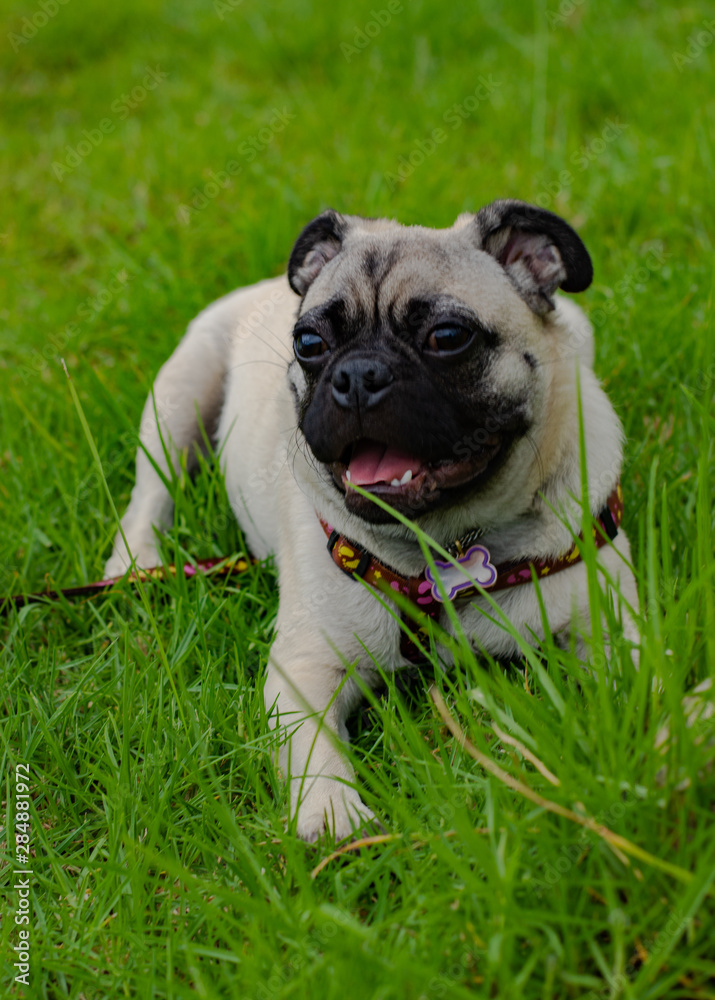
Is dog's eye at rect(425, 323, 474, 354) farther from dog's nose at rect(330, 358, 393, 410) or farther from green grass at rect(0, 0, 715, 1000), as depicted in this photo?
green grass at rect(0, 0, 715, 1000)

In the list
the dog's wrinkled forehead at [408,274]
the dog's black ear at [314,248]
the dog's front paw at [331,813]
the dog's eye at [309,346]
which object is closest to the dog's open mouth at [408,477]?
the dog's eye at [309,346]

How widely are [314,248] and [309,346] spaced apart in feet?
2.39

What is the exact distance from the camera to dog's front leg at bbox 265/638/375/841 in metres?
2.40

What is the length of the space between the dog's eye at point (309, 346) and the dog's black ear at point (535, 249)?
0.71 meters

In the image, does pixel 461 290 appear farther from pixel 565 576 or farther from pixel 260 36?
pixel 260 36

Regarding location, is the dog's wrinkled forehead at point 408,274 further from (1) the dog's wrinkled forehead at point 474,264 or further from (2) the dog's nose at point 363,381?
(2) the dog's nose at point 363,381

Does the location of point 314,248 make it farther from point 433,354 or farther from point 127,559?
point 127,559

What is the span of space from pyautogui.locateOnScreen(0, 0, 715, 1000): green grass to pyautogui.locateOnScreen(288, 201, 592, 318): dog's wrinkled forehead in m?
0.80

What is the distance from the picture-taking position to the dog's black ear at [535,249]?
115 inches

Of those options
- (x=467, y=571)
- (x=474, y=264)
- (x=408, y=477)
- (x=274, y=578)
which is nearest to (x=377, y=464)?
(x=408, y=477)

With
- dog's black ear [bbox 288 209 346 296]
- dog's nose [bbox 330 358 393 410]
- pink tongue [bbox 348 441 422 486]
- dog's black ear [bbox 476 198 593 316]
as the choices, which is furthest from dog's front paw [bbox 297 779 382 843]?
dog's black ear [bbox 288 209 346 296]

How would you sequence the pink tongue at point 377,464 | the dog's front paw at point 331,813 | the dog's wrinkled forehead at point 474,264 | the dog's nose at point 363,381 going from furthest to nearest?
1. the dog's wrinkled forehead at point 474,264
2. the pink tongue at point 377,464
3. the dog's nose at point 363,381
4. the dog's front paw at point 331,813

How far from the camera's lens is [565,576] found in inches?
115

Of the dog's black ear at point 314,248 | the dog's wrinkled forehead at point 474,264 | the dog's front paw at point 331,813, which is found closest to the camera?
the dog's front paw at point 331,813
